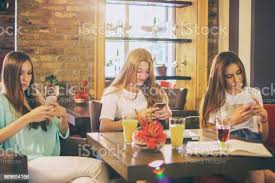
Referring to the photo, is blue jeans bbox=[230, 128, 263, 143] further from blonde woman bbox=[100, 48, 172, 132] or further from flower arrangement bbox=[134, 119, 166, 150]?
flower arrangement bbox=[134, 119, 166, 150]

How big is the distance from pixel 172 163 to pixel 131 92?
123 cm

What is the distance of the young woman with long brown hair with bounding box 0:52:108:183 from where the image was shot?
7.57 ft

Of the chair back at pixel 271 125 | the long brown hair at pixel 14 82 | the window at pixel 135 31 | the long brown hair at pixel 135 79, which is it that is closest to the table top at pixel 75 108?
the window at pixel 135 31

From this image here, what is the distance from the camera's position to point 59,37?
15.9 ft

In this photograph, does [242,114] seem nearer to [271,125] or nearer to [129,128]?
[271,125]

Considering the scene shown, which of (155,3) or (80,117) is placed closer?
(80,117)

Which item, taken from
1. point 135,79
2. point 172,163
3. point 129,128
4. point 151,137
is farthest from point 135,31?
point 172,163

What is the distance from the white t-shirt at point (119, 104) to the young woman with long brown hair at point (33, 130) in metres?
0.31

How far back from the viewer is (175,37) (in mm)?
5344

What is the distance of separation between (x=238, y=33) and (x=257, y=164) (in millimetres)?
3181

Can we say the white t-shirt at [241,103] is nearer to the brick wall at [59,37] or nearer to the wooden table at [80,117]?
the wooden table at [80,117]

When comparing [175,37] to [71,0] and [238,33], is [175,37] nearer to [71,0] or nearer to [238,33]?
[238,33]

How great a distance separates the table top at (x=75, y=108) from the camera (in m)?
3.83

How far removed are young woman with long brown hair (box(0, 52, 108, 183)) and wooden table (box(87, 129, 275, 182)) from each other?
307mm
